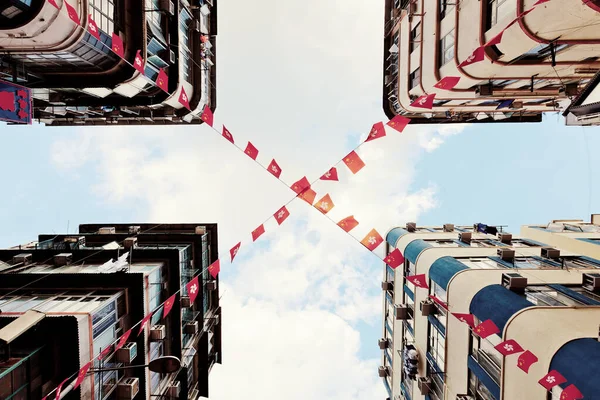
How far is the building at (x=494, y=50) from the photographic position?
9812 mm

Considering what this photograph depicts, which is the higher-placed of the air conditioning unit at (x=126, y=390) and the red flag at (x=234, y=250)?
the red flag at (x=234, y=250)

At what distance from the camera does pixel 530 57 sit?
12312mm

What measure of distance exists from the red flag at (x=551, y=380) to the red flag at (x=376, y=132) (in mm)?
8642

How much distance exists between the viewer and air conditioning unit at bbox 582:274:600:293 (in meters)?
11.8

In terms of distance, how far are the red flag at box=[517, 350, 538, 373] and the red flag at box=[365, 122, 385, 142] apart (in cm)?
818

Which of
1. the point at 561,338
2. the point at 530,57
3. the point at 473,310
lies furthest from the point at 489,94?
the point at 561,338

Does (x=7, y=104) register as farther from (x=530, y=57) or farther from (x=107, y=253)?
(x=530, y=57)

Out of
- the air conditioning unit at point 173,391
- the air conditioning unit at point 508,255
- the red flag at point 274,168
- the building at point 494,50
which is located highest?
the building at point 494,50

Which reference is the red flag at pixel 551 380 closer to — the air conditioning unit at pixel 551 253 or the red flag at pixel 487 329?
the red flag at pixel 487 329

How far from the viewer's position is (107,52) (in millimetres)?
13891

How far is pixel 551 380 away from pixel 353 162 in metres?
8.56

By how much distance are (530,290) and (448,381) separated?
19.5ft

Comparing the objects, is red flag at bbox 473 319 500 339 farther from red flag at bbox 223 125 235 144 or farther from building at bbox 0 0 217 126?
building at bbox 0 0 217 126

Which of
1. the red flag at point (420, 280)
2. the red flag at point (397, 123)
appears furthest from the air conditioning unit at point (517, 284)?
the red flag at point (397, 123)
